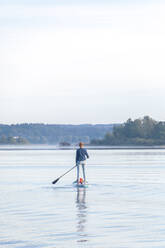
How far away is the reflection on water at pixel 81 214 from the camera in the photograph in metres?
14.1

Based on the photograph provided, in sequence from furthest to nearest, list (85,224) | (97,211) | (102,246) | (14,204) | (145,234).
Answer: (14,204), (97,211), (85,224), (145,234), (102,246)

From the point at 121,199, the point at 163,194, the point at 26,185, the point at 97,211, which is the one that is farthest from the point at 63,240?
the point at 26,185

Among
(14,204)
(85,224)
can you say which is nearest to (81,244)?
(85,224)

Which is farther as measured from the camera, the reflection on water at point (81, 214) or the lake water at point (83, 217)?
the reflection on water at point (81, 214)

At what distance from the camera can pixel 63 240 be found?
13.5 metres

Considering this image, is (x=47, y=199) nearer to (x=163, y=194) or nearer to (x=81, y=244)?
(x=163, y=194)

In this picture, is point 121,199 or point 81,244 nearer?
point 81,244

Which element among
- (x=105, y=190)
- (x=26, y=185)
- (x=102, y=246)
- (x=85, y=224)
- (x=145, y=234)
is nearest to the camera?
(x=102, y=246)

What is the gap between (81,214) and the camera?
18.0 meters

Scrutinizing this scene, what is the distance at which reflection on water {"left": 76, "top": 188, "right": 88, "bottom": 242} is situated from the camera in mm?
14141

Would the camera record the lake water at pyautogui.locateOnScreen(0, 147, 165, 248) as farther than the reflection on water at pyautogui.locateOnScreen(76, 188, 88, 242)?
No

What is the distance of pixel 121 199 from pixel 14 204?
3.74 m

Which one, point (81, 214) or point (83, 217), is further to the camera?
point (81, 214)

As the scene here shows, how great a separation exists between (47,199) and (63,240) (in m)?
8.99
